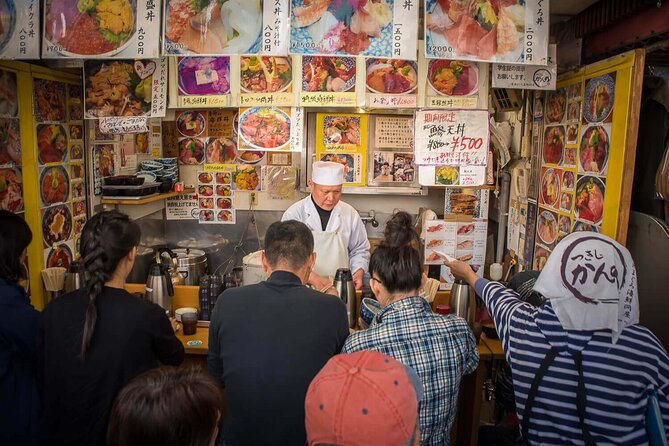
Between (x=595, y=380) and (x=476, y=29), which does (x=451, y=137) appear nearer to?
(x=476, y=29)

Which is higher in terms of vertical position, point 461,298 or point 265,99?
point 265,99

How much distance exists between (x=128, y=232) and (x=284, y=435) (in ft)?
3.75

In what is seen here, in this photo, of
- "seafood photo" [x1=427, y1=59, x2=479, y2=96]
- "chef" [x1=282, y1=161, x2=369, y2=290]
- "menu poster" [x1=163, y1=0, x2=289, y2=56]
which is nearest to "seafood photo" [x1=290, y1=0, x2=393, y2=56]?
"menu poster" [x1=163, y1=0, x2=289, y2=56]

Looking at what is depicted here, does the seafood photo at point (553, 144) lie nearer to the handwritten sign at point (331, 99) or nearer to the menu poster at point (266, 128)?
the handwritten sign at point (331, 99)

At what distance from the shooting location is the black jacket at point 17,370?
7.38 ft

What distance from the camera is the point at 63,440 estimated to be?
2.15 meters

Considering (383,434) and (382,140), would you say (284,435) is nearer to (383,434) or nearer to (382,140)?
(383,434)

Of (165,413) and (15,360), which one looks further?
(15,360)

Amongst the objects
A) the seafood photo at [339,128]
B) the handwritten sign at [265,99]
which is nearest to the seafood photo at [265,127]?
the handwritten sign at [265,99]

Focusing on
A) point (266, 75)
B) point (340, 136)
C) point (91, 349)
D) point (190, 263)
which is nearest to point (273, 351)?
point (91, 349)

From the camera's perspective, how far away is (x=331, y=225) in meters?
4.60

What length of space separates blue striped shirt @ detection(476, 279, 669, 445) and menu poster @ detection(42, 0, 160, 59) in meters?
2.84

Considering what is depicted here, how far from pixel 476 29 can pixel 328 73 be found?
1.07 meters

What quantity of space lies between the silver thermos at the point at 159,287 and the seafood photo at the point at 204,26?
1.47 metres
